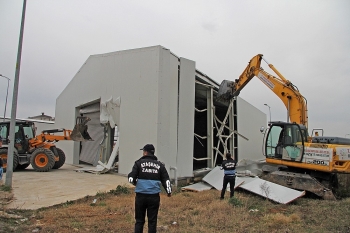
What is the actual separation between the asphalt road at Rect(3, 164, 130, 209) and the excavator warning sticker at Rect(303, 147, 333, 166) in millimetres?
6520

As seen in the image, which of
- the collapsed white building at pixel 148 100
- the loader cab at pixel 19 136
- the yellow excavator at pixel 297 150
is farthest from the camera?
the loader cab at pixel 19 136

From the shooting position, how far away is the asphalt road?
750 centimetres

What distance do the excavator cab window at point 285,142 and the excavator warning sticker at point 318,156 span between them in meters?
0.20

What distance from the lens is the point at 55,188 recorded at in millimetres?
9258

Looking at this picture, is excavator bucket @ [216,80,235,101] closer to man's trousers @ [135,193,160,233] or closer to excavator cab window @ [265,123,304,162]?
excavator cab window @ [265,123,304,162]

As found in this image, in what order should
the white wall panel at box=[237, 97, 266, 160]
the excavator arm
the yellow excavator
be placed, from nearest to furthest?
1. the yellow excavator
2. the excavator arm
3. the white wall panel at box=[237, 97, 266, 160]

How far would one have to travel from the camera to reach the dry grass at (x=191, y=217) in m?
5.83

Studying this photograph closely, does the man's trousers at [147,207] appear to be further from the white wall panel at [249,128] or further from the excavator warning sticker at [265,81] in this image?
the white wall panel at [249,128]

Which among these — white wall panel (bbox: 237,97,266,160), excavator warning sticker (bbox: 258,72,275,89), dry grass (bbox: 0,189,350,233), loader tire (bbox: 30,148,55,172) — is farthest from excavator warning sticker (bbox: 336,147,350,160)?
loader tire (bbox: 30,148,55,172)

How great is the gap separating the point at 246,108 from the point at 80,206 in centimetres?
1379

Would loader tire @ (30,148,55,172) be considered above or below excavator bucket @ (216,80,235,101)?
below

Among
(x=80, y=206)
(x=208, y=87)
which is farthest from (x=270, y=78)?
(x=80, y=206)

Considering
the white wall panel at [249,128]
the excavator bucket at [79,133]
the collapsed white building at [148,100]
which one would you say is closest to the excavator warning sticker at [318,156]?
the collapsed white building at [148,100]

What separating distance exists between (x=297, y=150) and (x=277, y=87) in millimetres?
3001
